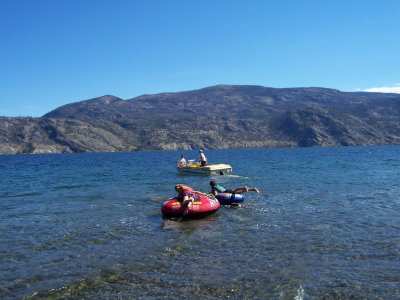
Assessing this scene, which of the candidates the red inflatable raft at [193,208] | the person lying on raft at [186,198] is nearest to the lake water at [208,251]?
the red inflatable raft at [193,208]

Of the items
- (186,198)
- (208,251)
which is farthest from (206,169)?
(208,251)

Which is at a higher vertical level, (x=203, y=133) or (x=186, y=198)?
(x=203, y=133)

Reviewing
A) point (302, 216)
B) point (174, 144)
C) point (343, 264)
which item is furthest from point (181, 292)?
point (174, 144)

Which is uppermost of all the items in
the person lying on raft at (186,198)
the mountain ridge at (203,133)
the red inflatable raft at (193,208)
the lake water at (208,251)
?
the mountain ridge at (203,133)

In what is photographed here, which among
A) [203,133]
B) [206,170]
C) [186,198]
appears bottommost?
[206,170]

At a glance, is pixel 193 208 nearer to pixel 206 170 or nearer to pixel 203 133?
pixel 206 170

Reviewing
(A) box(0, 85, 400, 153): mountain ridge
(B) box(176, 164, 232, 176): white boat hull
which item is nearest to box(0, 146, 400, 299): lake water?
(B) box(176, 164, 232, 176): white boat hull

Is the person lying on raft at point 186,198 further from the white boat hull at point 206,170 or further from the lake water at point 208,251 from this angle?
the white boat hull at point 206,170

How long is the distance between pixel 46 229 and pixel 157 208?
4.68 m

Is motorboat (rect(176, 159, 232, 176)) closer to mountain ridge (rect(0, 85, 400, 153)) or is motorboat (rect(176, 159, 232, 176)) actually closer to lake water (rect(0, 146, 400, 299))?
lake water (rect(0, 146, 400, 299))

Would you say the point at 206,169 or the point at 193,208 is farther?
the point at 206,169

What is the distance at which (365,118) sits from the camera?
18662cm

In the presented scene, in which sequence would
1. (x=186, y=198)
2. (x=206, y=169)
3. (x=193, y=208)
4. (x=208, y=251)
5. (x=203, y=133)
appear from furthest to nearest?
(x=203, y=133) → (x=206, y=169) → (x=186, y=198) → (x=193, y=208) → (x=208, y=251)

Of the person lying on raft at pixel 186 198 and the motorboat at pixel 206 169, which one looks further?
the motorboat at pixel 206 169
